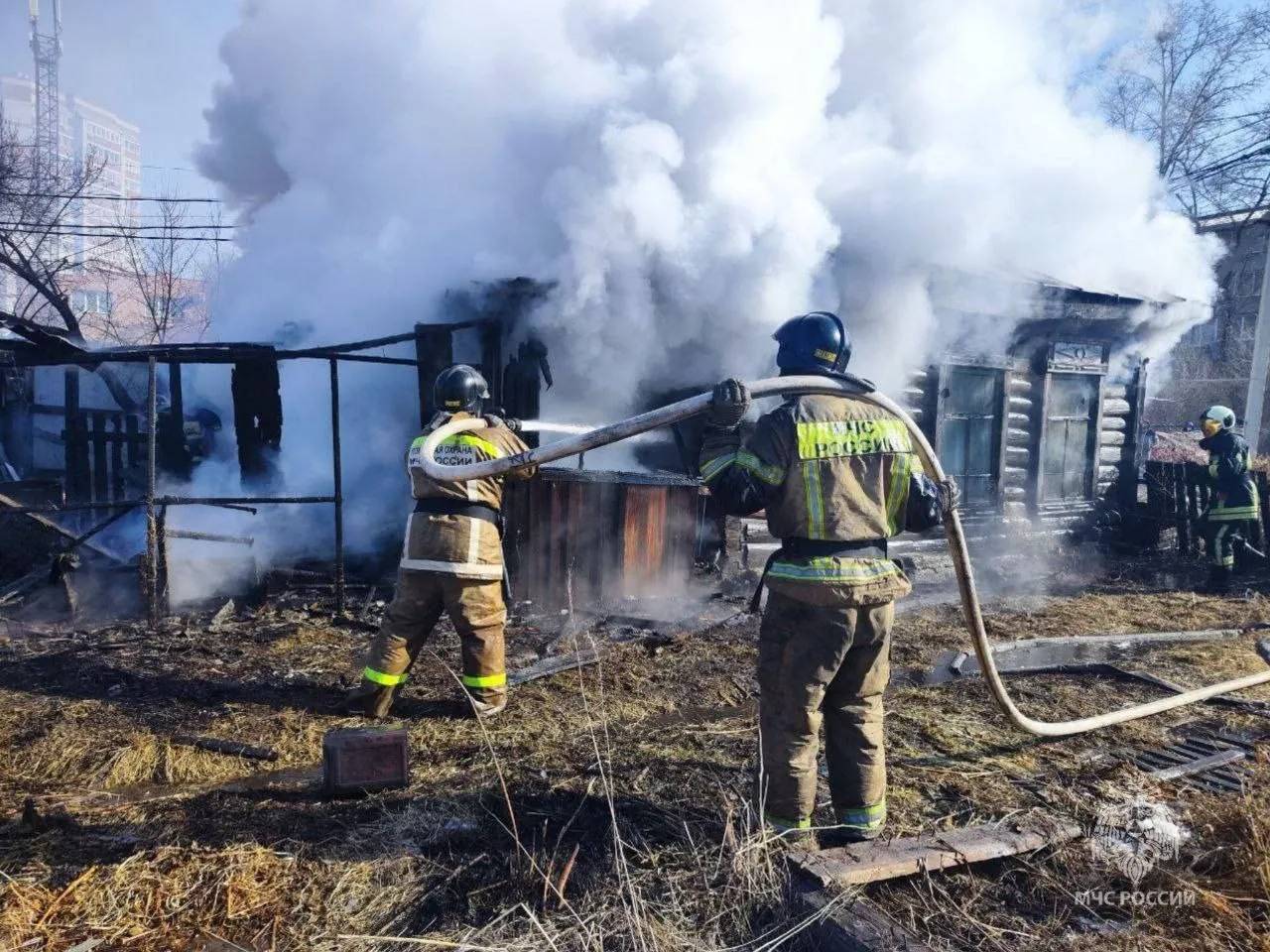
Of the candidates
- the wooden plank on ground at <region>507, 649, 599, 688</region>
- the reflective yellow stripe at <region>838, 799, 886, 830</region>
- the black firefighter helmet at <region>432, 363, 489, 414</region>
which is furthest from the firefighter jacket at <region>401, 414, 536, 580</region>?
the reflective yellow stripe at <region>838, 799, 886, 830</region>

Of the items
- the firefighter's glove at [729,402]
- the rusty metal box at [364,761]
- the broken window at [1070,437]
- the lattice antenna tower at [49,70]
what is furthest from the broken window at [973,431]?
the lattice antenna tower at [49,70]

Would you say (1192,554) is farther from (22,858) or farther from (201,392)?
(201,392)

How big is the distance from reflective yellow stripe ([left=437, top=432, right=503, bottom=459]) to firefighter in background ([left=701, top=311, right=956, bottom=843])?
5.72ft

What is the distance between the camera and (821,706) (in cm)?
309

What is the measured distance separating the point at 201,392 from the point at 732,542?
746 centimetres

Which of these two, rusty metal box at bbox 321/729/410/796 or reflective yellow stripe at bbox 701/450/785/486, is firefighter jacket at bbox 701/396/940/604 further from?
rusty metal box at bbox 321/729/410/796

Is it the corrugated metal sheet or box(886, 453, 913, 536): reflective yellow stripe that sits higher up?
box(886, 453, 913, 536): reflective yellow stripe

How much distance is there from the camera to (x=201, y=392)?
34.8 ft

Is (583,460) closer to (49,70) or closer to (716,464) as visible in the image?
(716,464)

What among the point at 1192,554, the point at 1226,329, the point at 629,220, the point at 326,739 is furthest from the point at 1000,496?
the point at 1226,329

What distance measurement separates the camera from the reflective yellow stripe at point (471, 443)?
175 inches

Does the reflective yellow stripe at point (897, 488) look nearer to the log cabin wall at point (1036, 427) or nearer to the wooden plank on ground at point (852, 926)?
the wooden plank on ground at point (852, 926)

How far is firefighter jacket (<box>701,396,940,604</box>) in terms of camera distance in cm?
290

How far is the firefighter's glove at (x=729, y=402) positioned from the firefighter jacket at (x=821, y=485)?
132 mm
